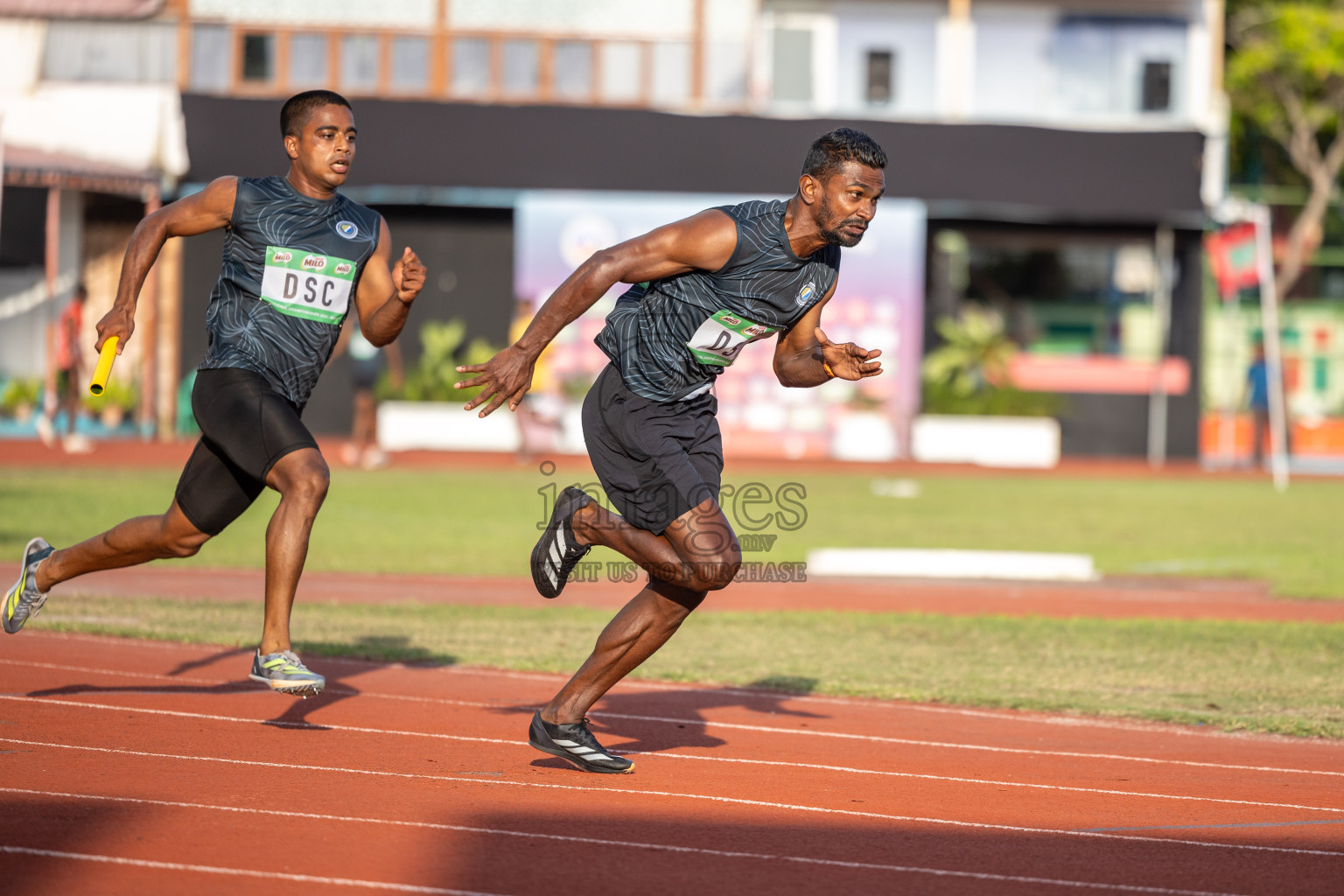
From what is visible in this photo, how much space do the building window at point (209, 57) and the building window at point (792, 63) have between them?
11.1 metres

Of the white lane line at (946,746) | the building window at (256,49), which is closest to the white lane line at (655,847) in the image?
the white lane line at (946,746)

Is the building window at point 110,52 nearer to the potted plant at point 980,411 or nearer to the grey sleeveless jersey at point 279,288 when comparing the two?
the potted plant at point 980,411

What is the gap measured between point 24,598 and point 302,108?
2.54 meters

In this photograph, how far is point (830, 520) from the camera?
1723cm

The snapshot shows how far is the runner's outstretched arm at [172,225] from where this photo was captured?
627cm

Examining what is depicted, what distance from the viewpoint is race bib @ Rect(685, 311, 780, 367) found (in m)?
5.68

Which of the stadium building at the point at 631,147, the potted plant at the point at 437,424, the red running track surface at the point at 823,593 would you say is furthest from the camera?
the stadium building at the point at 631,147

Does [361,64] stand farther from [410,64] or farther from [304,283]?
[304,283]

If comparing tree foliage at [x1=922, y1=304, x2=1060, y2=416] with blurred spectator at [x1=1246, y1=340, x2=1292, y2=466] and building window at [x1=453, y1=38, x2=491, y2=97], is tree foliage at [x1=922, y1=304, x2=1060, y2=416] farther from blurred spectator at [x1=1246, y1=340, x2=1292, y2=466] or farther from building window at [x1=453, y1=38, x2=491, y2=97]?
building window at [x1=453, y1=38, x2=491, y2=97]

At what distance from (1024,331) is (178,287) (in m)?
18.1

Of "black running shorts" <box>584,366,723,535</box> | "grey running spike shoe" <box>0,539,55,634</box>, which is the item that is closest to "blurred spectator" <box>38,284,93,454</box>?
"grey running spike shoe" <box>0,539,55,634</box>

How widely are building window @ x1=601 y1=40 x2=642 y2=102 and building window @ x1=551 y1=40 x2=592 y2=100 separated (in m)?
0.31

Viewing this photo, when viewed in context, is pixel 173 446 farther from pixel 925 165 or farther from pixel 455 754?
pixel 455 754

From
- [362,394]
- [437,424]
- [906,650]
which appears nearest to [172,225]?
[906,650]
